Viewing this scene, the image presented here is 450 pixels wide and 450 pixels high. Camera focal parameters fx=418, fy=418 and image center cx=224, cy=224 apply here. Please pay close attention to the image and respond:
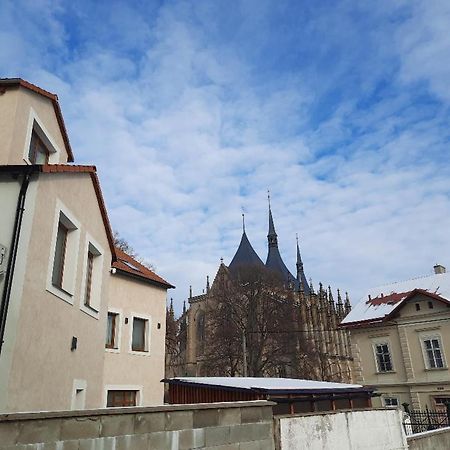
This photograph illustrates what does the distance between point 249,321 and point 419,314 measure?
1892cm

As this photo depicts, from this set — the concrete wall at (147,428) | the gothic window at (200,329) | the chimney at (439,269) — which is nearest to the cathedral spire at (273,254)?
the gothic window at (200,329)

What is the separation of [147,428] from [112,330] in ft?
33.2

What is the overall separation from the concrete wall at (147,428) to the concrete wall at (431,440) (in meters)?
5.79

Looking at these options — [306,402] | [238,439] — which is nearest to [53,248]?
[238,439]

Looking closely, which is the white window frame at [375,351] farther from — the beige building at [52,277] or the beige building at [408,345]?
the beige building at [52,277]

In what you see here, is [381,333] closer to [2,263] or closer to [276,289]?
[276,289]

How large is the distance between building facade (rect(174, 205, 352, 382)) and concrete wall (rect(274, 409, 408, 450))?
19.5 m

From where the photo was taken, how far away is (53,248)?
29.8 ft

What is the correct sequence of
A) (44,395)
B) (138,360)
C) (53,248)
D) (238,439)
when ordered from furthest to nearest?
(138,360) → (53,248) → (44,395) → (238,439)

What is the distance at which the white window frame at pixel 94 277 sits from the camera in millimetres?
11188

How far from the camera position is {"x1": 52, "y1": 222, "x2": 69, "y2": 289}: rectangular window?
9692 millimetres

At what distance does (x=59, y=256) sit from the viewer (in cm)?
1003

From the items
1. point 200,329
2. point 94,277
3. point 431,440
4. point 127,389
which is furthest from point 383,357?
point 200,329

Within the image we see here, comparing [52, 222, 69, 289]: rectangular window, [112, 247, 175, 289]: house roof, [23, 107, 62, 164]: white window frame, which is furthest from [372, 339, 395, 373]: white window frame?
[23, 107, 62, 164]: white window frame
